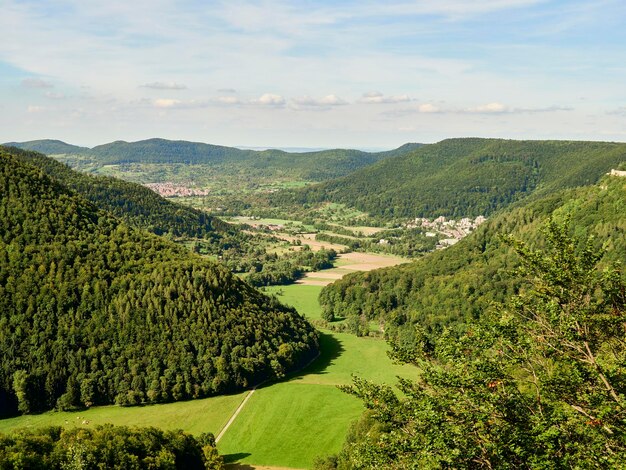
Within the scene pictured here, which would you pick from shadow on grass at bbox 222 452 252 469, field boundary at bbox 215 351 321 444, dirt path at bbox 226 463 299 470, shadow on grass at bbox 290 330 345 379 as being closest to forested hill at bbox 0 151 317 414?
field boundary at bbox 215 351 321 444

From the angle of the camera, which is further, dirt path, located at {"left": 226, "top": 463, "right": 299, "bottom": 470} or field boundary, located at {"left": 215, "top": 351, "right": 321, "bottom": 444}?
field boundary, located at {"left": 215, "top": 351, "right": 321, "bottom": 444}

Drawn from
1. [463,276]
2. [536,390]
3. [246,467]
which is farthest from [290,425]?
[463,276]

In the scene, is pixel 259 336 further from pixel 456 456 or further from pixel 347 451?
pixel 456 456

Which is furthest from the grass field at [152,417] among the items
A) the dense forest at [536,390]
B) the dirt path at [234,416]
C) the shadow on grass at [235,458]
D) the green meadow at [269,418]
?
the dense forest at [536,390]

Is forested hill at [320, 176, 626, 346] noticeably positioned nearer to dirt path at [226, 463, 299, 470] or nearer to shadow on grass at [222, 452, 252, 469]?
shadow on grass at [222, 452, 252, 469]

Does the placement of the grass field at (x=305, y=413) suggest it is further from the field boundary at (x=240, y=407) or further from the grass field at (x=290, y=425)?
the field boundary at (x=240, y=407)

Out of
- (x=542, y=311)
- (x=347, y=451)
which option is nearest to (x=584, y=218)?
(x=347, y=451)
